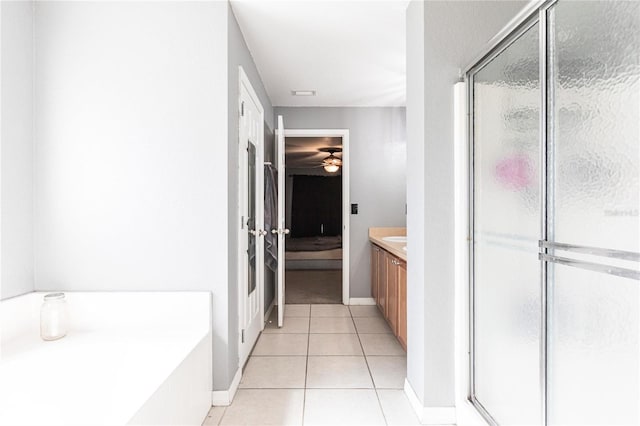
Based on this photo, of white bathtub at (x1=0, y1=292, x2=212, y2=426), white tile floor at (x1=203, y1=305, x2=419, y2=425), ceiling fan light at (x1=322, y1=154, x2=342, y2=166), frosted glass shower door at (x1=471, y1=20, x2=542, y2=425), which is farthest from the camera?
ceiling fan light at (x1=322, y1=154, x2=342, y2=166)

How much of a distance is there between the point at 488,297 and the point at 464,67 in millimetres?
1192

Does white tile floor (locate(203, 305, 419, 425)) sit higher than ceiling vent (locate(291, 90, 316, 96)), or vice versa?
ceiling vent (locate(291, 90, 316, 96))

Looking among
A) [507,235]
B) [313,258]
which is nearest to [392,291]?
[507,235]

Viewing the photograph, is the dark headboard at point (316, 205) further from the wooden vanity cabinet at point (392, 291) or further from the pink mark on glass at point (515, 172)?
the pink mark on glass at point (515, 172)

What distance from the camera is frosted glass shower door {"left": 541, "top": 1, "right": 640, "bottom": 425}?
3.26 ft

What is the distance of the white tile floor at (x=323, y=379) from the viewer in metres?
2.04

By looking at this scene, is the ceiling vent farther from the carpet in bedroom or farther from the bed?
the bed

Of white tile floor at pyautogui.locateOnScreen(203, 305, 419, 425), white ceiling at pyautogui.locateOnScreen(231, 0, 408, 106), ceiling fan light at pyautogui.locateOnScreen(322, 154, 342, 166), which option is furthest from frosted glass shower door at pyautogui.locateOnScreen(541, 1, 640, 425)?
ceiling fan light at pyautogui.locateOnScreen(322, 154, 342, 166)

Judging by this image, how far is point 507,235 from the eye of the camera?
5.37 ft

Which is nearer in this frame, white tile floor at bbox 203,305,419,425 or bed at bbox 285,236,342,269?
white tile floor at bbox 203,305,419,425

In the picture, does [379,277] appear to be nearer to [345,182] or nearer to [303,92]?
[345,182]

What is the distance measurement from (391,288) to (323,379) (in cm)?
112

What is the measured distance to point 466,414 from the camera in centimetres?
188

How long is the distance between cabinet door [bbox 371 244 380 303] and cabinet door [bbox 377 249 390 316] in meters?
0.13
